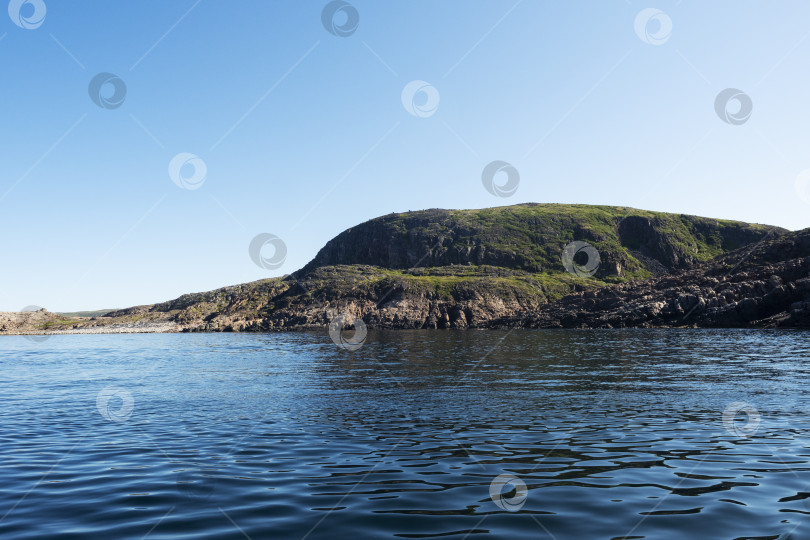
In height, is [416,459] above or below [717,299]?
below

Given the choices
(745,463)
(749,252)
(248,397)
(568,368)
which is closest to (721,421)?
(745,463)

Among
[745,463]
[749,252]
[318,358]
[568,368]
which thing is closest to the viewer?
[745,463]

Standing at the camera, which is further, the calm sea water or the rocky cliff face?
the rocky cliff face

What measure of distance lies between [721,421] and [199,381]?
122ft

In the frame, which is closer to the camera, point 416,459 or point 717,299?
point 416,459

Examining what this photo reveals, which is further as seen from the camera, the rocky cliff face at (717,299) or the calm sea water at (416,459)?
the rocky cliff face at (717,299)

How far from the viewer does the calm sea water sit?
11391 mm

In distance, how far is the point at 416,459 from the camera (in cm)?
1711

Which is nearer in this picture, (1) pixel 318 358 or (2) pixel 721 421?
(2) pixel 721 421

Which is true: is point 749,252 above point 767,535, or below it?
above

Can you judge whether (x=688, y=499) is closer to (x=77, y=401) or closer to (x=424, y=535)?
(x=424, y=535)

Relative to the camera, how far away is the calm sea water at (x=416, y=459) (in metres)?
11.4

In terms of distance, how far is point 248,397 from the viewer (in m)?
33.1

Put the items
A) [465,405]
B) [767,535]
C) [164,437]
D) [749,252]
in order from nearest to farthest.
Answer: [767,535] < [164,437] < [465,405] < [749,252]
